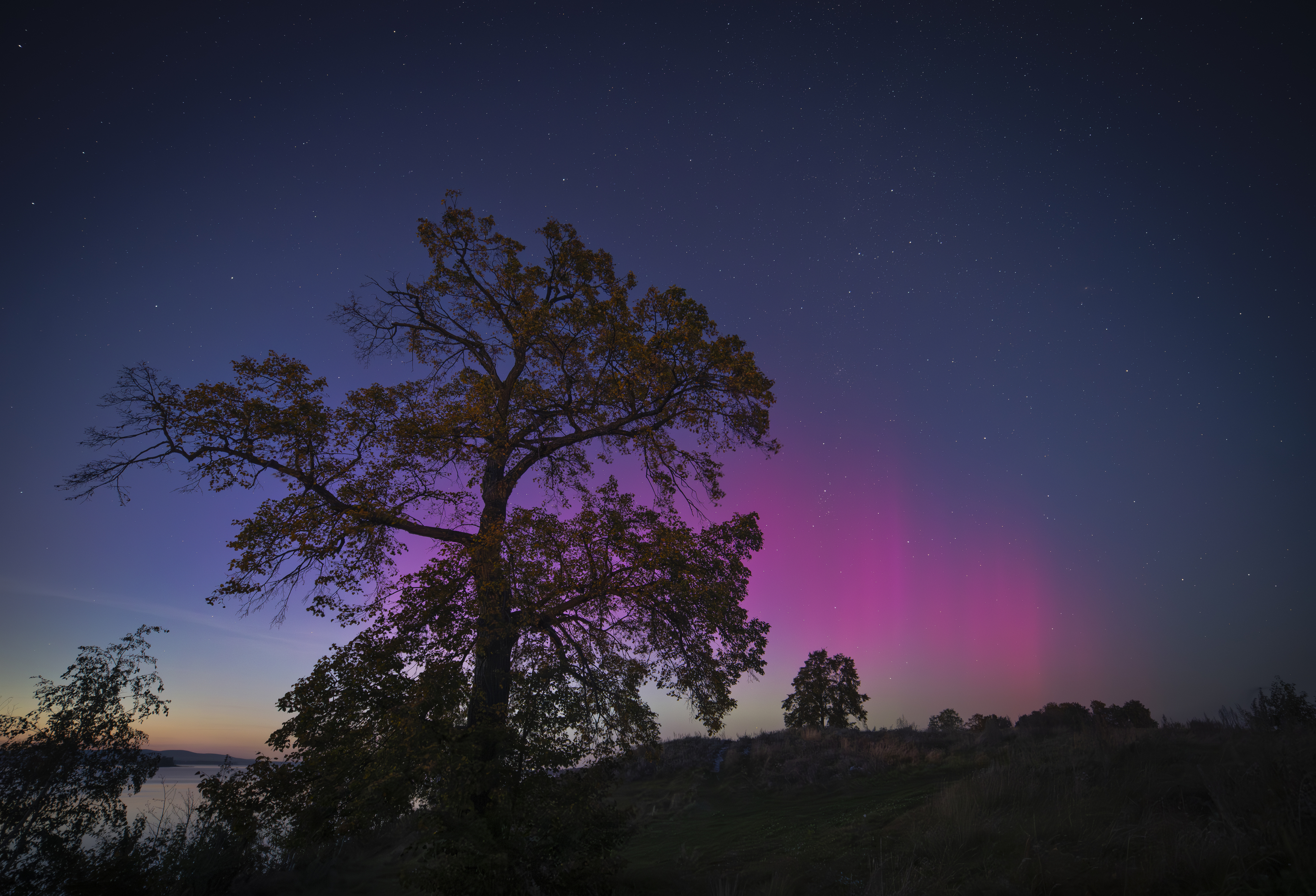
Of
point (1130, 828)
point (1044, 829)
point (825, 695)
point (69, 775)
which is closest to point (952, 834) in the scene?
point (1044, 829)

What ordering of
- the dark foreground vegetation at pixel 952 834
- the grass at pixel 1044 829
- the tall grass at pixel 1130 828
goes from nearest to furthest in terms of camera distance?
1. the tall grass at pixel 1130 828
2. the grass at pixel 1044 829
3. the dark foreground vegetation at pixel 952 834

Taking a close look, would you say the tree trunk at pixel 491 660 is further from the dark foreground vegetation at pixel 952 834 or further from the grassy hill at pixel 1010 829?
the grassy hill at pixel 1010 829

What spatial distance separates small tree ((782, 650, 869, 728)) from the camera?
41625 mm

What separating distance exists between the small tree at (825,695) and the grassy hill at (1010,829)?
80.0 ft

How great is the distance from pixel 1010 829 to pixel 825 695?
3714 centimetres

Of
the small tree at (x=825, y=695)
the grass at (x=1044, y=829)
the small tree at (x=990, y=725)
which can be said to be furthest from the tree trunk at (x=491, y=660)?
the small tree at (x=825, y=695)

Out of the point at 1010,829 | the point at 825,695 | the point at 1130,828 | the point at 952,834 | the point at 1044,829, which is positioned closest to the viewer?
the point at 1130,828

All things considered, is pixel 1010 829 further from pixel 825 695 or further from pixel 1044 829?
pixel 825 695

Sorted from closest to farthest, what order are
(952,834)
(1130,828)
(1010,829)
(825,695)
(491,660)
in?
(1130,828), (1010,829), (952,834), (491,660), (825,695)

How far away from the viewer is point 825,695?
4197cm

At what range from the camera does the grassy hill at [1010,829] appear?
5.87 m

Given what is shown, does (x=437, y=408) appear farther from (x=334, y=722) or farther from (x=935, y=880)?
(x=935, y=880)

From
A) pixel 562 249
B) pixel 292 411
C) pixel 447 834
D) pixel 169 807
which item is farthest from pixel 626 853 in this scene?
pixel 562 249

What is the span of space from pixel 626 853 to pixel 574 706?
22.3 feet
